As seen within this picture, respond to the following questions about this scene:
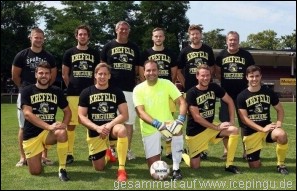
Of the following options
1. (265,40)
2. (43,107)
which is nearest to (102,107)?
(43,107)

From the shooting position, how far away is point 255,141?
656cm

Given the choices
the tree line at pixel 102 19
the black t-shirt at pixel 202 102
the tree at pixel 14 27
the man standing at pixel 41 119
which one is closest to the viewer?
the man standing at pixel 41 119

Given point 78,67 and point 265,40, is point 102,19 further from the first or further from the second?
point 78,67

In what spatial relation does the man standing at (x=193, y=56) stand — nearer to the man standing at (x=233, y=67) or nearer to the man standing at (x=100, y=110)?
the man standing at (x=233, y=67)

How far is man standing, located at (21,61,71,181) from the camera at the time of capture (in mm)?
5945

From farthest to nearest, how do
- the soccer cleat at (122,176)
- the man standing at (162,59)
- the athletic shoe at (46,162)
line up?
1. the man standing at (162,59)
2. the athletic shoe at (46,162)
3. the soccer cleat at (122,176)

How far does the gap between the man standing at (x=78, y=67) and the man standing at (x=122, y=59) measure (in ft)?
1.01

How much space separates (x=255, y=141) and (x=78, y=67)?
327 centimetres

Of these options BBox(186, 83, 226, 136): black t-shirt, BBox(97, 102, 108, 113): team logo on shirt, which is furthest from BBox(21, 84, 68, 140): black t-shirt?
BBox(186, 83, 226, 136): black t-shirt

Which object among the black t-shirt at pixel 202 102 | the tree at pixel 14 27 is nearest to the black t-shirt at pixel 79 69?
the black t-shirt at pixel 202 102

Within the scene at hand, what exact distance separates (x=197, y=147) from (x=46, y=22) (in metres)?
50.5

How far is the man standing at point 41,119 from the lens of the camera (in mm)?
5945

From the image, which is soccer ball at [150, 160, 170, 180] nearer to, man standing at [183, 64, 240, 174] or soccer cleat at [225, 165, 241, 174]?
man standing at [183, 64, 240, 174]

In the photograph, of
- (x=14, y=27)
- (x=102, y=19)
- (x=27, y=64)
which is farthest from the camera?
(x=102, y=19)
